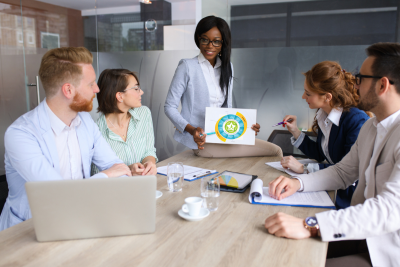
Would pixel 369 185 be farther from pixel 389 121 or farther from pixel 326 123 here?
pixel 326 123

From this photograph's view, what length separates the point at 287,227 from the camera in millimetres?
1234

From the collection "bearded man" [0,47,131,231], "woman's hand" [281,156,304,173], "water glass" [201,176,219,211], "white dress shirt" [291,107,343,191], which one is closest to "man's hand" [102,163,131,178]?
"bearded man" [0,47,131,231]

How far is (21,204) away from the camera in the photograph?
1.65 metres

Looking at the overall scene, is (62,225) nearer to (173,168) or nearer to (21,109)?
(173,168)

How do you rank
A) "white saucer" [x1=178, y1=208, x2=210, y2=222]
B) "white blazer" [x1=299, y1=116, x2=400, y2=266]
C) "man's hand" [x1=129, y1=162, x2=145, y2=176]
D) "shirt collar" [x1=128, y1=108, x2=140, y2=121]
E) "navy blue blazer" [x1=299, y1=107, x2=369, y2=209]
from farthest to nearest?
"shirt collar" [x1=128, y1=108, x2=140, y2=121] → "navy blue blazer" [x1=299, y1=107, x2=369, y2=209] → "man's hand" [x1=129, y1=162, x2=145, y2=176] → "white saucer" [x1=178, y1=208, x2=210, y2=222] → "white blazer" [x1=299, y1=116, x2=400, y2=266]

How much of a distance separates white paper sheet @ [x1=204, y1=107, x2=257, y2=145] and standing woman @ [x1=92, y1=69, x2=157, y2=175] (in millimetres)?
523

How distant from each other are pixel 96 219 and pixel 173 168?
2.06 ft

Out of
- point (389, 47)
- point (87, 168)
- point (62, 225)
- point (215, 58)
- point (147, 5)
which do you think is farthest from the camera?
point (147, 5)

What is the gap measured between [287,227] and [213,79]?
189 cm

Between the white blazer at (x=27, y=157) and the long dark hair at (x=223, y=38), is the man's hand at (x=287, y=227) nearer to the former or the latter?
the white blazer at (x=27, y=157)

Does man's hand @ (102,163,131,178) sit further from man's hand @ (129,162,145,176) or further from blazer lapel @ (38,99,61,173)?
blazer lapel @ (38,99,61,173)

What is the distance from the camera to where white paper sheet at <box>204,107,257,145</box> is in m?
2.56

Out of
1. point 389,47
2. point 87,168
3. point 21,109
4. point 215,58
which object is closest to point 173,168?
point 87,168

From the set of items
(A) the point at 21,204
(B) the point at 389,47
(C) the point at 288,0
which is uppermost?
(C) the point at 288,0
